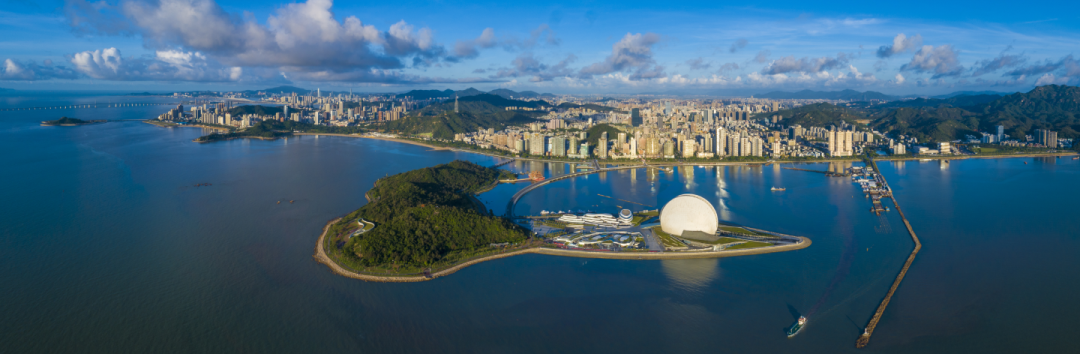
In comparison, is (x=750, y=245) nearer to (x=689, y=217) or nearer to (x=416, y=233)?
(x=689, y=217)

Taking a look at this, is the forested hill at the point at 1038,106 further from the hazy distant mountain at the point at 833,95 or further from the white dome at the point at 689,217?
the hazy distant mountain at the point at 833,95

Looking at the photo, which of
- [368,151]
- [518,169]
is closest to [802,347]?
[518,169]

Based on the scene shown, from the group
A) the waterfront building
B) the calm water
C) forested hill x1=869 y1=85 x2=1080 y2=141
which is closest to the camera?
the calm water

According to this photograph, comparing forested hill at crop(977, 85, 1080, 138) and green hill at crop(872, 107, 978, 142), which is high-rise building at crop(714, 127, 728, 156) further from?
forested hill at crop(977, 85, 1080, 138)

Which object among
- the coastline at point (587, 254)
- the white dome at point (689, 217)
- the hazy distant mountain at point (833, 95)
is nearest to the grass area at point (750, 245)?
the coastline at point (587, 254)

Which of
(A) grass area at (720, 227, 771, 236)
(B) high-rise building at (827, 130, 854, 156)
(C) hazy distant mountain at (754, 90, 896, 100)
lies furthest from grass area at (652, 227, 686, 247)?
(C) hazy distant mountain at (754, 90, 896, 100)

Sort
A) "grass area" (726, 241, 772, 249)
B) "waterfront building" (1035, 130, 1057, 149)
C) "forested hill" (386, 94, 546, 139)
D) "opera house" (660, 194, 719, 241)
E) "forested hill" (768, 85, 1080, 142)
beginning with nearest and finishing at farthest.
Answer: "grass area" (726, 241, 772, 249)
"opera house" (660, 194, 719, 241)
"waterfront building" (1035, 130, 1057, 149)
"forested hill" (768, 85, 1080, 142)
"forested hill" (386, 94, 546, 139)

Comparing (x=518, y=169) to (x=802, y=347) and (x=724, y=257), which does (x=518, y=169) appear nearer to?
(x=724, y=257)

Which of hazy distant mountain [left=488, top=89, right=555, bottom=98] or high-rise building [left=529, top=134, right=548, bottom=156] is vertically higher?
hazy distant mountain [left=488, top=89, right=555, bottom=98]
